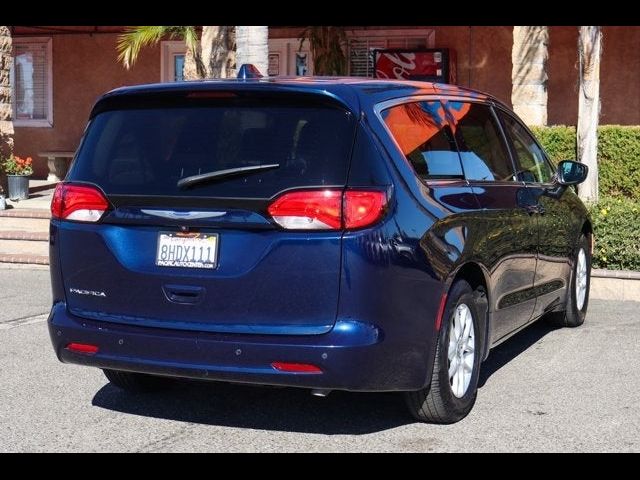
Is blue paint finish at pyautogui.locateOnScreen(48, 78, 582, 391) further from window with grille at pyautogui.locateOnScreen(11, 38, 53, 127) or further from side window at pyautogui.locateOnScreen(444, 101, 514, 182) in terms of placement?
window with grille at pyautogui.locateOnScreen(11, 38, 53, 127)

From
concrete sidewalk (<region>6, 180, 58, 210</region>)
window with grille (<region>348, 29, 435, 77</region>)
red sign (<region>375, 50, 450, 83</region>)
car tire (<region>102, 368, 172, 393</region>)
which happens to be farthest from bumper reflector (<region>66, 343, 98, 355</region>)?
window with grille (<region>348, 29, 435, 77</region>)

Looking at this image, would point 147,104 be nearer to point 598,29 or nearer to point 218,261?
point 218,261

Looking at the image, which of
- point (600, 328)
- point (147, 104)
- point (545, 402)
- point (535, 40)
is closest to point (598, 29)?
point (535, 40)

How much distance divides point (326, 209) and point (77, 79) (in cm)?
1638

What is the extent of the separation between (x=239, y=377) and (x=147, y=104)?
4.77ft

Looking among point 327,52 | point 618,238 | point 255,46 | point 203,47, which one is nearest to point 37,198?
point 203,47

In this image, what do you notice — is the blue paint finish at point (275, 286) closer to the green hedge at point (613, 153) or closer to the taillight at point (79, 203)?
the taillight at point (79, 203)

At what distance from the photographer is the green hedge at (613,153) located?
42.8 feet

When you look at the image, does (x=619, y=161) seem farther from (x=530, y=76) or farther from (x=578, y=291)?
(x=578, y=291)

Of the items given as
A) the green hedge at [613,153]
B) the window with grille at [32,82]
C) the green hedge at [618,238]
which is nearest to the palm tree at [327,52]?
the green hedge at [613,153]

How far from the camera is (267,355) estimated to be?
4.67 metres

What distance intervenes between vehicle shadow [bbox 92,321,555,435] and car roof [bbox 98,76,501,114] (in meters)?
1.64

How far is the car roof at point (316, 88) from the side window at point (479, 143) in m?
0.47

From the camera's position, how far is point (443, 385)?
5168 mm
